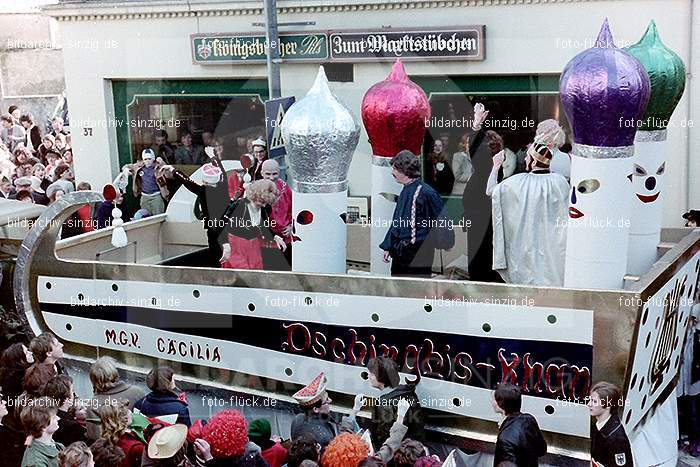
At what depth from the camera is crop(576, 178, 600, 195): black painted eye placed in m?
5.03

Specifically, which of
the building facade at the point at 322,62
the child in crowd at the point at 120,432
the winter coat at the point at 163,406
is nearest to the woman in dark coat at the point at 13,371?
the winter coat at the point at 163,406

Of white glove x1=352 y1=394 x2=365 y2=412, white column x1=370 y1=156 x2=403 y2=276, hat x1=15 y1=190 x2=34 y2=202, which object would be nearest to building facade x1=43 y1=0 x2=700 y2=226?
hat x1=15 y1=190 x2=34 y2=202

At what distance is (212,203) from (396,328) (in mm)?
3139

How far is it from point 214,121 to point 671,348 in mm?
7668

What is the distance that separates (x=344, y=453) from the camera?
A: 4.15m

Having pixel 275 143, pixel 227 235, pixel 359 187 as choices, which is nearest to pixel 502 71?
pixel 359 187

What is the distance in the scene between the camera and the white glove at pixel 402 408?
4.95 m

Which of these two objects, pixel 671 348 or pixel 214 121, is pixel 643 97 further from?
pixel 214 121

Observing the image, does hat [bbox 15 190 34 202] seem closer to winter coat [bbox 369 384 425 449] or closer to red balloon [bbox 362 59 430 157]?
red balloon [bbox 362 59 430 157]

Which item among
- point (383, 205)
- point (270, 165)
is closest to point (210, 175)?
point (270, 165)

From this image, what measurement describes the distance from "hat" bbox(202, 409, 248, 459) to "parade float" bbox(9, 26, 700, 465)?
1.29 meters

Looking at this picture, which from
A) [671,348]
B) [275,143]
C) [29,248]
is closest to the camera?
[671,348]

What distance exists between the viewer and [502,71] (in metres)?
9.91

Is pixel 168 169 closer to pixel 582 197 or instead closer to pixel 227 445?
pixel 582 197
